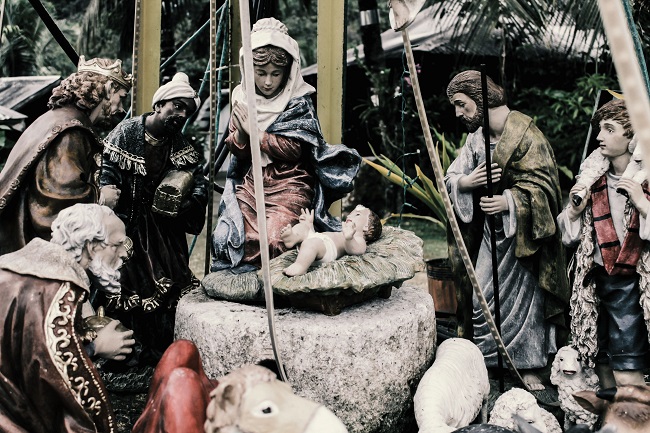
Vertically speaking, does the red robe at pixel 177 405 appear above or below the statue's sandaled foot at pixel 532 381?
above

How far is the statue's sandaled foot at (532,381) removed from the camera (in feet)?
16.3

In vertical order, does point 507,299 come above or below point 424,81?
below

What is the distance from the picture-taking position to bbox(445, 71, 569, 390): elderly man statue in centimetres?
488

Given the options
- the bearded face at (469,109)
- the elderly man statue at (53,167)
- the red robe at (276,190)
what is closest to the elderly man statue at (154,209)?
the elderly man statue at (53,167)

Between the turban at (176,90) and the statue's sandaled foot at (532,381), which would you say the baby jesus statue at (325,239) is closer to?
the turban at (176,90)

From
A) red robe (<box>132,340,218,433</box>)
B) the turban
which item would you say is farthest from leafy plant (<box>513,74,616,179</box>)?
red robe (<box>132,340,218,433</box>)

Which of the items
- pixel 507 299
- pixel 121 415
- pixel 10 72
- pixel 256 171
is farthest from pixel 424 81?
pixel 256 171

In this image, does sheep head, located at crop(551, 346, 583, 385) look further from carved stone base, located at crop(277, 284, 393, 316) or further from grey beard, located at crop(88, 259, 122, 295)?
grey beard, located at crop(88, 259, 122, 295)

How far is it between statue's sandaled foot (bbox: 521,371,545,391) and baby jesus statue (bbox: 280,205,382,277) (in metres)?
1.36

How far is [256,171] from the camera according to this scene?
3176 millimetres

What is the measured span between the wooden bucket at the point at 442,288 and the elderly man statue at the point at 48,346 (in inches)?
138

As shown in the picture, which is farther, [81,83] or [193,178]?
[193,178]

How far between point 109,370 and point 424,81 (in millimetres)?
9442

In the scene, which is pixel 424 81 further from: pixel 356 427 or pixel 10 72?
pixel 356 427
